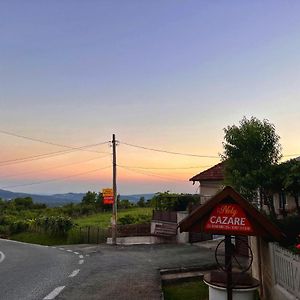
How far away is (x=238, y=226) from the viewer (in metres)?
8.45

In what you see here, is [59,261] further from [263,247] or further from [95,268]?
[263,247]

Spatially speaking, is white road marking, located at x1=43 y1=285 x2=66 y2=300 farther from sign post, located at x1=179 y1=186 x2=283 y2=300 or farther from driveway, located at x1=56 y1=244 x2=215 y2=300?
sign post, located at x1=179 y1=186 x2=283 y2=300

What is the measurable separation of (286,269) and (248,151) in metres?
13.6

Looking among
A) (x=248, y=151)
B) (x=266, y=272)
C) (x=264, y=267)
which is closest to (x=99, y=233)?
(x=248, y=151)

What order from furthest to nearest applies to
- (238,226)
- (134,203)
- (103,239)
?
1. (134,203)
2. (103,239)
3. (238,226)

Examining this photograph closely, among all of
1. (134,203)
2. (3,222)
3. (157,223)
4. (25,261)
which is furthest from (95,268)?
(134,203)

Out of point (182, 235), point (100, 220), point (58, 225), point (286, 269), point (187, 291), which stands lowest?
point (187, 291)

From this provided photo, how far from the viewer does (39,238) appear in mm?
41781

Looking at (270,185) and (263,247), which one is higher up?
(270,185)

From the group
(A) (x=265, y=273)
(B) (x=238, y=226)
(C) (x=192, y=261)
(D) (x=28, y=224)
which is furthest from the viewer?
(D) (x=28, y=224)

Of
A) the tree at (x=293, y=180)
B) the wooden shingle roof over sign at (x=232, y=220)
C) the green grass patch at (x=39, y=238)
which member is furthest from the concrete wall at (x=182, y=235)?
the wooden shingle roof over sign at (x=232, y=220)

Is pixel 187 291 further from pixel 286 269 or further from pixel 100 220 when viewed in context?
pixel 100 220

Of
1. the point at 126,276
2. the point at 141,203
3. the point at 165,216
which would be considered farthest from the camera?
the point at 141,203

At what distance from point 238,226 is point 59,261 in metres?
13.2
